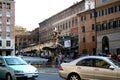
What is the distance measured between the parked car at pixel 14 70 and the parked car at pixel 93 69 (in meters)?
1.82

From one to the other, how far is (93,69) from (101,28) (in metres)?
59.7

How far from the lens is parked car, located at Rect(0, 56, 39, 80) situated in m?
16.9

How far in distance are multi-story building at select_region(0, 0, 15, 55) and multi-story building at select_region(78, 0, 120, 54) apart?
27.2 m

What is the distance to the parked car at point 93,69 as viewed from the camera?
14.6 metres

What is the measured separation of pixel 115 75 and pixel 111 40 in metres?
55.3

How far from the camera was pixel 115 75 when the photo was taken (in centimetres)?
1447

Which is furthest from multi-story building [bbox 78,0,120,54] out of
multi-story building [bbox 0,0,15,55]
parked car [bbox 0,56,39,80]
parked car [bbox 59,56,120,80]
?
parked car [bbox 59,56,120,80]

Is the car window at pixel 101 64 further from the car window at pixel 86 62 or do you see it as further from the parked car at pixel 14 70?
the parked car at pixel 14 70

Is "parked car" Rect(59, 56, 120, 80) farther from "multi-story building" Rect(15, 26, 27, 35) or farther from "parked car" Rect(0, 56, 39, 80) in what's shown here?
"multi-story building" Rect(15, 26, 27, 35)

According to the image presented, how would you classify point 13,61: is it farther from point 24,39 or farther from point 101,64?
point 24,39

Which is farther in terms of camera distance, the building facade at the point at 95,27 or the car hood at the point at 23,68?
the building facade at the point at 95,27

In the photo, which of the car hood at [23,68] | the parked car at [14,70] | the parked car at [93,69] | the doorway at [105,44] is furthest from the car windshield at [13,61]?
the doorway at [105,44]

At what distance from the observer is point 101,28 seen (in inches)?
2923

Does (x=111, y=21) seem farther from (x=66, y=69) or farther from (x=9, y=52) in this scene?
(x=66, y=69)
